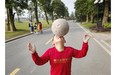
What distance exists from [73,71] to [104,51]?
212cm

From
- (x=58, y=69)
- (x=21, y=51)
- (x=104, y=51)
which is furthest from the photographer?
(x=104, y=51)

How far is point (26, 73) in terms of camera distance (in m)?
5.46

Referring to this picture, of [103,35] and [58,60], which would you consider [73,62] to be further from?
[58,60]

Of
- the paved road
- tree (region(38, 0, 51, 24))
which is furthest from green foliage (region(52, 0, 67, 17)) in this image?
the paved road

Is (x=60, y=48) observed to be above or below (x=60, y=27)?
below

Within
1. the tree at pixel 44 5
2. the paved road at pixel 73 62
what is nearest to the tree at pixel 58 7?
the tree at pixel 44 5

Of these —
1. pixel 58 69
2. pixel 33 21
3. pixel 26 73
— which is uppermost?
pixel 33 21

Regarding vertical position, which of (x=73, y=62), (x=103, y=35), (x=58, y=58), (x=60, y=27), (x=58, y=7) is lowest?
(x=73, y=62)

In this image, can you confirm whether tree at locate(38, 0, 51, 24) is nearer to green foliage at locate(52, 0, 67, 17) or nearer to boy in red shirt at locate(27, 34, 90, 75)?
green foliage at locate(52, 0, 67, 17)

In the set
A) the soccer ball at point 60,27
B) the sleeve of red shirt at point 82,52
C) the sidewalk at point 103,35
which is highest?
the soccer ball at point 60,27

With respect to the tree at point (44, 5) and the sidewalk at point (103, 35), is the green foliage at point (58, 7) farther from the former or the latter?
the sidewalk at point (103, 35)

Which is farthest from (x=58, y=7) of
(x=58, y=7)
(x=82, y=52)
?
(x=82, y=52)

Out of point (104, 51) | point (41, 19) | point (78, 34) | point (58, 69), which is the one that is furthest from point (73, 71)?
→ point (58, 69)
